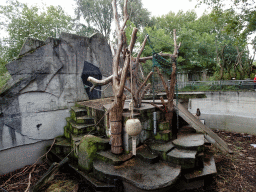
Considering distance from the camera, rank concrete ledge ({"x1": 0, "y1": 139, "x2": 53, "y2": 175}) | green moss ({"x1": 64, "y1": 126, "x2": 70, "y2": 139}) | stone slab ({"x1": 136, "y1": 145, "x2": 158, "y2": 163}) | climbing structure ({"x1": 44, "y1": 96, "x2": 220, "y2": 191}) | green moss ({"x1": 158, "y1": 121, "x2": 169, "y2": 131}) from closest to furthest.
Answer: climbing structure ({"x1": 44, "y1": 96, "x2": 220, "y2": 191})
stone slab ({"x1": 136, "y1": 145, "x2": 158, "y2": 163})
green moss ({"x1": 158, "y1": 121, "x2": 169, "y2": 131})
concrete ledge ({"x1": 0, "y1": 139, "x2": 53, "y2": 175})
green moss ({"x1": 64, "y1": 126, "x2": 70, "y2": 139})

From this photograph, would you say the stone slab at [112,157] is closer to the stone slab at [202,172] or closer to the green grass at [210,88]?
the stone slab at [202,172]

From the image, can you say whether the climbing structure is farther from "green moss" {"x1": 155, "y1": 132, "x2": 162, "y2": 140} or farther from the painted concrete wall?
the painted concrete wall

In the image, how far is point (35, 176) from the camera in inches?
181

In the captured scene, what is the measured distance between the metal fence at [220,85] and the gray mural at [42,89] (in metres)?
7.60

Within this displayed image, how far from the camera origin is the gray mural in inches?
191

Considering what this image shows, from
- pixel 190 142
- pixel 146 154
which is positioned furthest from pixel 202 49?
pixel 146 154

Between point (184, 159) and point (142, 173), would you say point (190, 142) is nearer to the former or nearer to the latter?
point (184, 159)

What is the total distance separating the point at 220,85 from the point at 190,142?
22.9 feet

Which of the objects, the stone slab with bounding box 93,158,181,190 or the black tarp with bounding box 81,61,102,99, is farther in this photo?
the black tarp with bounding box 81,61,102,99

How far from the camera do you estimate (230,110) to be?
8.69m

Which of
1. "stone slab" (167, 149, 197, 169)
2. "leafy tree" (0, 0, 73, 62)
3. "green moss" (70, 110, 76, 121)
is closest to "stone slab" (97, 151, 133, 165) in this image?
"stone slab" (167, 149, 197, 169)

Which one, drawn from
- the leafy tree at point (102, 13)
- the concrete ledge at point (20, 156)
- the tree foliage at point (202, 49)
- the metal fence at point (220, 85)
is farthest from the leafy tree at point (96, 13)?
the concrete ledge at point (20, 156)

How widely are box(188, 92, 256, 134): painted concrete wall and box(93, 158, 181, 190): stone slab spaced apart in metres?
7.23

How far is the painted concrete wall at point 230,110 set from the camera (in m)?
8.05
